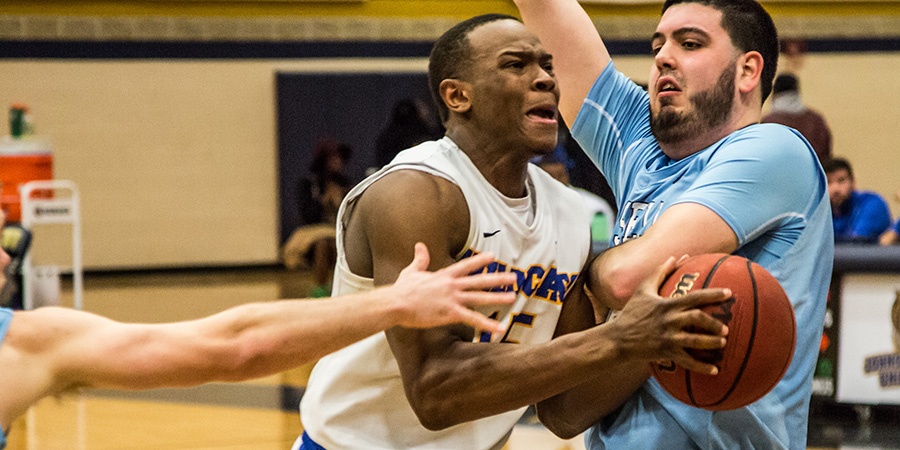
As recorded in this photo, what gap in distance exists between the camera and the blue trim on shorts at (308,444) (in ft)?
9.29

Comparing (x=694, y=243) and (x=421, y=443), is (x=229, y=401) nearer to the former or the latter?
(x=421, y=443)

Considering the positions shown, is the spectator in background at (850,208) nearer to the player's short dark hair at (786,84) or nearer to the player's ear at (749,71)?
the player's short dark hair at (786,84)

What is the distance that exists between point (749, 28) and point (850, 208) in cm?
562

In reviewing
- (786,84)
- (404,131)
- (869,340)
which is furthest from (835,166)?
(404,131)

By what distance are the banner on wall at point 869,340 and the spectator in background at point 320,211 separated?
5690 millimetres

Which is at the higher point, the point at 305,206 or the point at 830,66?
the point at 830,66


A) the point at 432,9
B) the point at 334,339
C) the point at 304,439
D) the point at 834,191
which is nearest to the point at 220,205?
the point at 432,9

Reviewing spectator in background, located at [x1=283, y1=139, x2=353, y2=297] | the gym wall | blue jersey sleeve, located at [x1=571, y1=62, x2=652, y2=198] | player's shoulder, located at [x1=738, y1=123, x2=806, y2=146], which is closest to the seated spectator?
Answer: blue jersey sleeve, located at [x1=571, y1=62, x2=652, y2=198]

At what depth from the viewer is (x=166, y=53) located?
12.6 m

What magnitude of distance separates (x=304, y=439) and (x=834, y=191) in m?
5.81

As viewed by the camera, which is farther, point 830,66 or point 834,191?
point 830,66

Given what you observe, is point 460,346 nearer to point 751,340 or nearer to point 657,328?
point 657,328

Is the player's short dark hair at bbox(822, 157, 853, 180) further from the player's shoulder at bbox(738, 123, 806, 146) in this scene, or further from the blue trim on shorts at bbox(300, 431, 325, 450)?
the blue trim on shorts at bbox(300, 431, 325, 450)

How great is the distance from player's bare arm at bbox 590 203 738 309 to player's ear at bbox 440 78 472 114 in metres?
0.61
